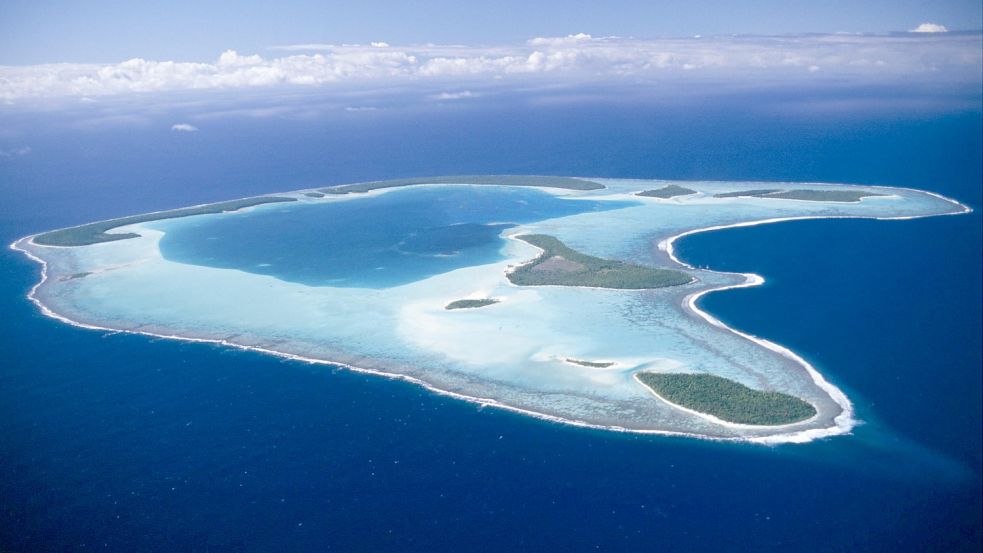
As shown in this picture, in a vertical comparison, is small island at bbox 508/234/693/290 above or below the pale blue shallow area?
below

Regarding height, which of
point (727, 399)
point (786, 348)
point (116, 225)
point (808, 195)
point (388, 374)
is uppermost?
point (116, 225)

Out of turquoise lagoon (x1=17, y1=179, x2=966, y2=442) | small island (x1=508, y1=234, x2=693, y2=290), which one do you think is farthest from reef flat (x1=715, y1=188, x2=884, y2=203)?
small island (x1=508, y1=234, x2=693, y2=290)

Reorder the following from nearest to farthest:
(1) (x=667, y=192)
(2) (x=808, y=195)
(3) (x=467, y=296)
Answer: (3) (x=467, y=296), (2) (x=808, y=195), (1) (x=667, y=192)

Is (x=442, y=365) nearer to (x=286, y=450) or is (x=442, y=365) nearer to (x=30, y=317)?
(x=286, y=450)

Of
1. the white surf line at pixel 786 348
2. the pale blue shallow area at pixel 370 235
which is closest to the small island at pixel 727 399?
the white surf line at pixel 786 348

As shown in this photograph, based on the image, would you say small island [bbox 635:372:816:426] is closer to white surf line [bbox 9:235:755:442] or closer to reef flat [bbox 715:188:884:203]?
white surf line [bbox 9:235:755:442]

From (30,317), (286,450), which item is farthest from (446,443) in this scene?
(30,317)

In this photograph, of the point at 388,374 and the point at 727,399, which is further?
the point at 388,374

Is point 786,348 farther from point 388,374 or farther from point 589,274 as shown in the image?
point 388,374

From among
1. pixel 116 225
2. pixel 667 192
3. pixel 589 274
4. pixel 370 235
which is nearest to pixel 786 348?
pixel 589 274
